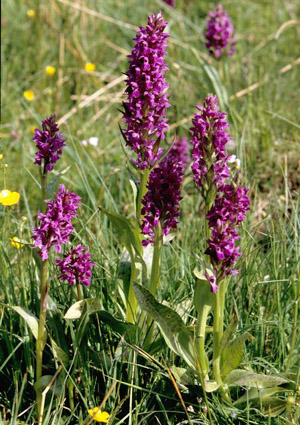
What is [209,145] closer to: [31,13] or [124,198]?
[124,198]

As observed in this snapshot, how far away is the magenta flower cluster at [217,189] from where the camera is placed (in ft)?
5.67

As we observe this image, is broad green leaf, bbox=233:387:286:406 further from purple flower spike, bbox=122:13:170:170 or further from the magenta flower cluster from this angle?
purple flower spike, bbox=122:13:170:170

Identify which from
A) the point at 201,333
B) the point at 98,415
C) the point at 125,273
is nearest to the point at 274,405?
the point at 201,333

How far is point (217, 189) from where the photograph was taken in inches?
70.9

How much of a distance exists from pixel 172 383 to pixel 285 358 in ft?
1.35

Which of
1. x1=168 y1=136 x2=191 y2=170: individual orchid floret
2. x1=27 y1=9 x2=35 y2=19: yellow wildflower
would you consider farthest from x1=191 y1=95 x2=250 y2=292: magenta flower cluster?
x1=27 y1=9 x2=35 y2=19: yellow wildflower

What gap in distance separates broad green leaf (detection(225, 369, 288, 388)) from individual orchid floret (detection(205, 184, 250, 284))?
0.38 m

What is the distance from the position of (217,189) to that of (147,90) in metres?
0.37

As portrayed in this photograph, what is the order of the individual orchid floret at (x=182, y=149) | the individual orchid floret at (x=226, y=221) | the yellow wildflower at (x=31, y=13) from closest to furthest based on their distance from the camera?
the individual orchid floret at (x=226, y=221)
the individual orchid floret at (x=182, y=149)
the yellow wildflower at (x=31, y=13)

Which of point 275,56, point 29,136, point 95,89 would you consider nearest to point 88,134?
point 29,136

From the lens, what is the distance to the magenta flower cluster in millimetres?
1729

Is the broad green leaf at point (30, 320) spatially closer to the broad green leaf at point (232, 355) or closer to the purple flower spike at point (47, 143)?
the purple flower spike at point (47, 143)

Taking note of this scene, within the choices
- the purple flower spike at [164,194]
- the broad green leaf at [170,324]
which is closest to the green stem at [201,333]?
the broad green leaf at [170,324]

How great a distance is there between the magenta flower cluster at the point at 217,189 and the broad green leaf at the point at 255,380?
338 mm
